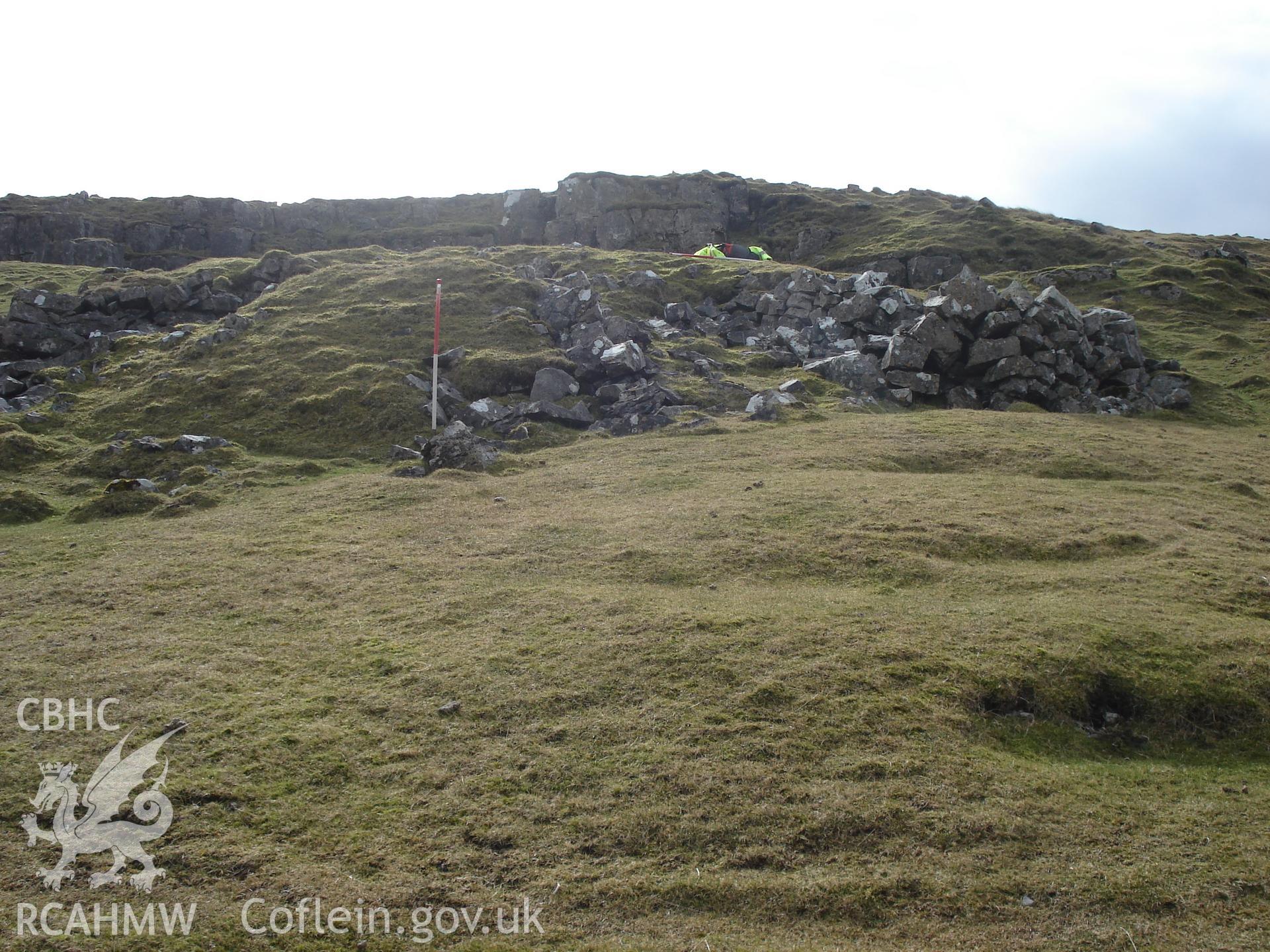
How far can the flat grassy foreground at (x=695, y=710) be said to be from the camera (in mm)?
8086

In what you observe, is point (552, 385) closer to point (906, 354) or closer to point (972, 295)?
point (906, 354)

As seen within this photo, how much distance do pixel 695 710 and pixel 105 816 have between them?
22.4 feet

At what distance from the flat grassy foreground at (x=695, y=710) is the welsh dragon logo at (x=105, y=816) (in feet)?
0.51

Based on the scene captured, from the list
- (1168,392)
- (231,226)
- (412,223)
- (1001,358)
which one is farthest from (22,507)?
(412,223)

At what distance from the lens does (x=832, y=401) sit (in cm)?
3142

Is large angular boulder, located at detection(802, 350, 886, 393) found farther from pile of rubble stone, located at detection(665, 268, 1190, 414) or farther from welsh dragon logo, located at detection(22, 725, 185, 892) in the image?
welsh dragon logo, located at detection(22, 725, 185, 892)

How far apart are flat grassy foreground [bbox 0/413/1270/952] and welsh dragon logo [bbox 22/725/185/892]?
0.16m

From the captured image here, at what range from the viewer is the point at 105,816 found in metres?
8.88

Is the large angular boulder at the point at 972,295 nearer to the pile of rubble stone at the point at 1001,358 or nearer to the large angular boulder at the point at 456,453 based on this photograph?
the pile of rubble stone at the point at 1001,358

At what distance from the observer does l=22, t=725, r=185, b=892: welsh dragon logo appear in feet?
26.7

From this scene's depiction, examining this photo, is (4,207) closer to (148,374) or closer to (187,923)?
(148,374)

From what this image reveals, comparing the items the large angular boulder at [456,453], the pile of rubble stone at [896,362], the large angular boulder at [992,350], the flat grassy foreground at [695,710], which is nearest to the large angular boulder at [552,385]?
the pile of rubble stone at [896,362]

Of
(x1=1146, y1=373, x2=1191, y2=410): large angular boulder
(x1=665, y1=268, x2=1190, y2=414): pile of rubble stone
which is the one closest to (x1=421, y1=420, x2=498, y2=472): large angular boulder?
(x1=665, y1=268, x2=1190, y2=414): pile of rubble stone

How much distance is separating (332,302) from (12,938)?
3458cm
